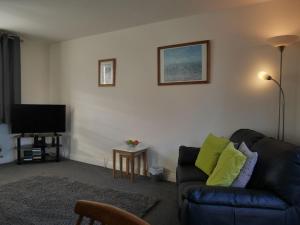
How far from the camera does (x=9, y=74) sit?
4.43 metres

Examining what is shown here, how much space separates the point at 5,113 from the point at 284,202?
459 centimetres

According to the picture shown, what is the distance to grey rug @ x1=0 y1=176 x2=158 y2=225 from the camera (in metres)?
2.44

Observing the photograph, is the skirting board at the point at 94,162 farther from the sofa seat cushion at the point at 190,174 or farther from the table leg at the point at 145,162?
the sofa seat cushion at the point at 190,174

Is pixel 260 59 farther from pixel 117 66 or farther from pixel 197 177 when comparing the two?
pixel 117 66

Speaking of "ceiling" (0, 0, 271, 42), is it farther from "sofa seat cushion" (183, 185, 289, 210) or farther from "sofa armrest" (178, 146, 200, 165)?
"sofa seat cushion" (183, 185, 289, 210)

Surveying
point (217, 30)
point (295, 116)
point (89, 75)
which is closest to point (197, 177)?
point (295, 116)

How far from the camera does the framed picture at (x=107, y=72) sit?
4253mm

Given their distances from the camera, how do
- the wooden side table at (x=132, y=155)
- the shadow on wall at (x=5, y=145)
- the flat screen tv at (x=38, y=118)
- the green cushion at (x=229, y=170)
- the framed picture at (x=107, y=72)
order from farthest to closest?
the shadow on wall at (x=5, y=145), the flat screen tv at (x=38, y=118), the framed picture at (x=107, y=72), the wooden side table at (x=132, y=155), the green cushion at (x=229, y=170)

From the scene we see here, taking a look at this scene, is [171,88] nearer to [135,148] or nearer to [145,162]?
[135,148]

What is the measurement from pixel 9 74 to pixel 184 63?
3.28 meters

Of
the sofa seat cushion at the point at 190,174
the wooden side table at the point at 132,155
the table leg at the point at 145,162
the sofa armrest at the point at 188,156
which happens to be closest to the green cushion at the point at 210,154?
the sofa seat cushion at the point at 190,174

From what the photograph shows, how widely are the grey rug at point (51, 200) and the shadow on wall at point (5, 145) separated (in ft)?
4.55

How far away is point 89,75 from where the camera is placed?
15.1ft

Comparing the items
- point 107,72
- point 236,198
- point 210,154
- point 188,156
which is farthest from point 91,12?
point 236,198
